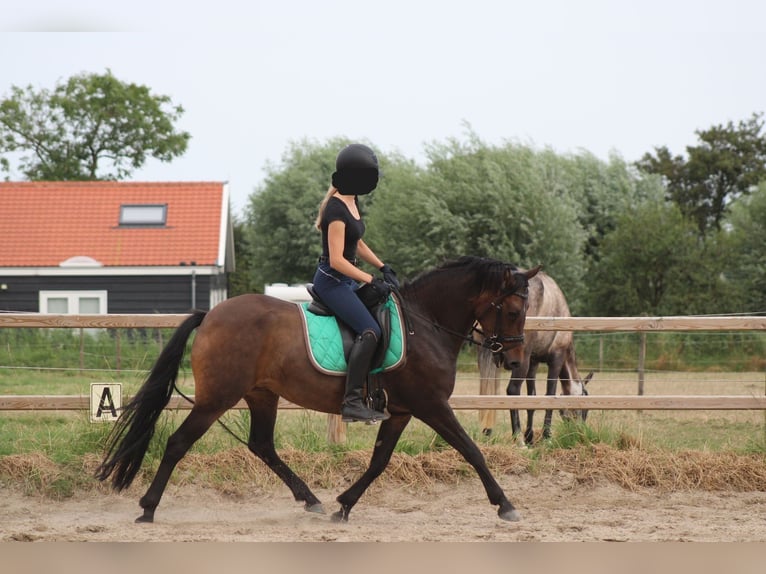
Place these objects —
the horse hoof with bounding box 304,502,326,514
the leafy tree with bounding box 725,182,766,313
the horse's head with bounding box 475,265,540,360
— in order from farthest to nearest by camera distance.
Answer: the leafy tree with bounding box 725,182,766,313, the horse hoof with bounding box 304,502,326,514, the horse's head with bounding box 475,265,540,360

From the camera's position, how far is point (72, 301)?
27.1 meters

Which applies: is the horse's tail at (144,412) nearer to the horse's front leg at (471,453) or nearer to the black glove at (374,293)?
the black glove at (374,293)

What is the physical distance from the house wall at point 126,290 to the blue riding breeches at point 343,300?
68.7 ft

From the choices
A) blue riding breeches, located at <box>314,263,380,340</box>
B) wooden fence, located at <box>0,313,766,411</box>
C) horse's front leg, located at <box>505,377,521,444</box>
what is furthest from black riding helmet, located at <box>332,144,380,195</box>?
horse's front leg, located at <box>505,377,521,444</box>

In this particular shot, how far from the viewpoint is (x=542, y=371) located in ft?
61.7

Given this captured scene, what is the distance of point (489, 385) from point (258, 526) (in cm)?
392

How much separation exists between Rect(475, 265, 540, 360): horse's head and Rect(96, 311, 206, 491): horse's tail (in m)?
2.06

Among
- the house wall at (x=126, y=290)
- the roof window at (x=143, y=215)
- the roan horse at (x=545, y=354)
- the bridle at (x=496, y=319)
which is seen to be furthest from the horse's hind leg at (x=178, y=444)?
the roof window at (x=143, y=215)

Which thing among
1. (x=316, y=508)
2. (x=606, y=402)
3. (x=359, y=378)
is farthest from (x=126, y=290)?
(x=359, y=378)

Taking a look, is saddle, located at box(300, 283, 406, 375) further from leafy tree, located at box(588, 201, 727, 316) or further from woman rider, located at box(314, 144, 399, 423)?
leafy tree, located at box(588, 201, 727, 316)

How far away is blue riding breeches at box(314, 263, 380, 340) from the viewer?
6.37 m

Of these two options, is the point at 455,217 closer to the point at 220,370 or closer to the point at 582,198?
the point at 582,198

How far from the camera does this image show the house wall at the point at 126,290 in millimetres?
26969

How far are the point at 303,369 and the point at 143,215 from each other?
2359cm
